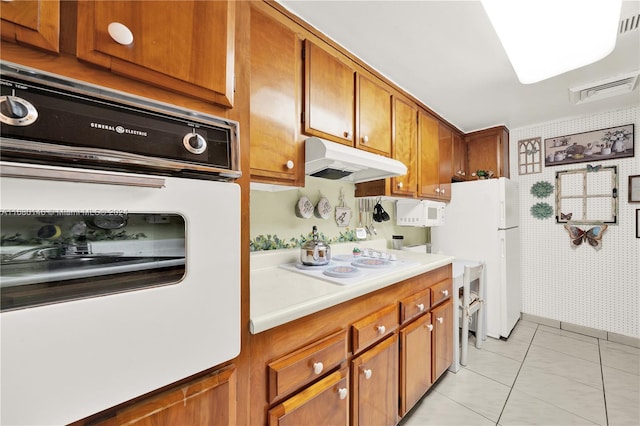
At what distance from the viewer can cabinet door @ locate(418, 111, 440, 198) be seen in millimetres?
2217

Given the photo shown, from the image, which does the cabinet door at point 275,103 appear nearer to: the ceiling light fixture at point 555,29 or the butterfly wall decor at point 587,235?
the ceiling light fixture at point 555,29

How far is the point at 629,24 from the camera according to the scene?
1.35 meters

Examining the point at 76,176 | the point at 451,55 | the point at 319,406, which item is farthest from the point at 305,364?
the point at 451,55

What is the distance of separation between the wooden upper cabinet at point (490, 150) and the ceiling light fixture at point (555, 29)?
1.79m

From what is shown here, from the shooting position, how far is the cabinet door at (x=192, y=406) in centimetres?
58

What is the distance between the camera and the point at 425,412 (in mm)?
1612

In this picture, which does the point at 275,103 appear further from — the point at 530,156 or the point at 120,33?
the point at 530,156

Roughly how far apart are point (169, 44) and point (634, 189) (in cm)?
368

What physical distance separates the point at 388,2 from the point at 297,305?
142 centimetres

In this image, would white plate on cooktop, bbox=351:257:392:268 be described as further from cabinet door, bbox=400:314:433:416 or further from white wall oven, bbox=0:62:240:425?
white wall oven, bbox=0:62:240:425

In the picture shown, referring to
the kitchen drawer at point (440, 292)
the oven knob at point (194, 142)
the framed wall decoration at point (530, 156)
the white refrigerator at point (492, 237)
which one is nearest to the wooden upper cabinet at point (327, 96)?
the oven knob at point (194, 142)

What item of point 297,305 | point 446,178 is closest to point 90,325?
point 297,305

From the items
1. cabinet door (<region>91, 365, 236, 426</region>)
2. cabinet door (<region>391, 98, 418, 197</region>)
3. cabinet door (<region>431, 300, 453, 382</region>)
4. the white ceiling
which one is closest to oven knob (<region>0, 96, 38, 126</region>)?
cabinet door (<region>91, 365, 236, 426</region>)

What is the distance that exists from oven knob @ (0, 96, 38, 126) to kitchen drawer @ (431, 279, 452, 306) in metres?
1.87
